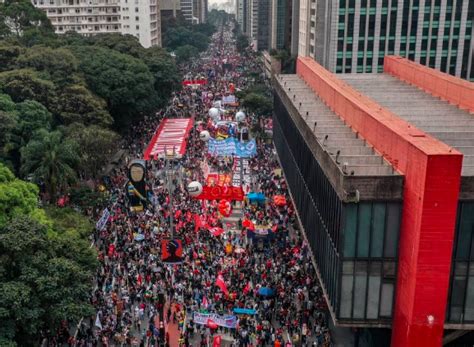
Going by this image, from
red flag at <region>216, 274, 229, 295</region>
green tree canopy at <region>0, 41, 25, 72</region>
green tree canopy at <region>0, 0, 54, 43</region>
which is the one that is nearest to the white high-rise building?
green tree canopy at <region>0, 0, 54, 43</region>

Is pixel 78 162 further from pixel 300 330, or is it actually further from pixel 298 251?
pixel 300 330

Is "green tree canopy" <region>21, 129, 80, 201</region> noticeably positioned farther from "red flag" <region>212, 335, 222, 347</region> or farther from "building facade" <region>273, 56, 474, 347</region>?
"building facade" <region>273, 56, 474, 347</region>

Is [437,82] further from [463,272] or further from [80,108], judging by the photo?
[80,108]

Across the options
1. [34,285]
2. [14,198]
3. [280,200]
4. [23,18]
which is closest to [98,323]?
[34,285]

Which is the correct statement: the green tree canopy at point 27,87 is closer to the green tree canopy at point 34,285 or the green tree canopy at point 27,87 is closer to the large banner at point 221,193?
the large banner at point 221,193

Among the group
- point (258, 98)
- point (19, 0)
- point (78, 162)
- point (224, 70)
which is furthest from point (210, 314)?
point (224, 70)

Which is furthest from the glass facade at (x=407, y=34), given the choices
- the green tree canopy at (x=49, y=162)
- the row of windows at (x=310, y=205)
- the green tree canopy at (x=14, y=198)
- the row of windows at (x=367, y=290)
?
the row of windows at (x=367, y=290)
